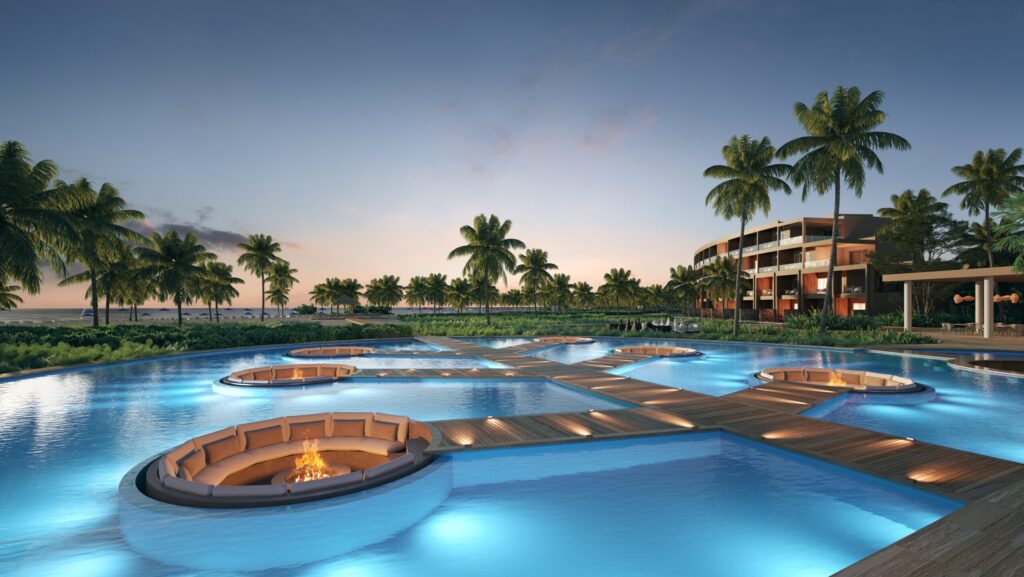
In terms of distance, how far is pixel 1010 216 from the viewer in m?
18.1

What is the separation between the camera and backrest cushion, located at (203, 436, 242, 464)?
7266 mm

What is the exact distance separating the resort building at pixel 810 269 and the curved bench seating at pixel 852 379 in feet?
102

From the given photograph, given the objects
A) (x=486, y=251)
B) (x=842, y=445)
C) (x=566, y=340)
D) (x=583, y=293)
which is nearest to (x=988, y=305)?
(x=566, y=340)

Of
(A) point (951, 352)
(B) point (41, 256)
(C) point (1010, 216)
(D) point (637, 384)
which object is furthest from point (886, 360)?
(B) point (41, 256)

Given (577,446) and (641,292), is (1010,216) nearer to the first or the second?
(577,446)

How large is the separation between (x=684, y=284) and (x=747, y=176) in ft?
121

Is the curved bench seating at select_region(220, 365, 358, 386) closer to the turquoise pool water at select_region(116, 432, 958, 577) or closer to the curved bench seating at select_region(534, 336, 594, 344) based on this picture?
the turquoise pool water at select_region(116, 432, 958, 577)

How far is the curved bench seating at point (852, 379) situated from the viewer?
1277 cm

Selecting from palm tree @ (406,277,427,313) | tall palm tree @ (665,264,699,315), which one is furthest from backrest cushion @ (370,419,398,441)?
palm tree @ (406,277,427,313)

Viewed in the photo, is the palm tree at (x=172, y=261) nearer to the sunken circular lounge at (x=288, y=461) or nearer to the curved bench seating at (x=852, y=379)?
the sunken circular lounge at (x=288, y=461)

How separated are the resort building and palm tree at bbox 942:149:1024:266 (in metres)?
7.62

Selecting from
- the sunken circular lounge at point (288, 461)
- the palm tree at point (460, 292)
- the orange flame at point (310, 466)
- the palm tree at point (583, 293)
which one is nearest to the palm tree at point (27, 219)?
the sunken circular lounge at point (288, 461)

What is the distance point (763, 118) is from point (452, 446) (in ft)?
92.0

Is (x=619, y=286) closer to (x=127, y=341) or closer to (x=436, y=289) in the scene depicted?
(x=436, y=289)
